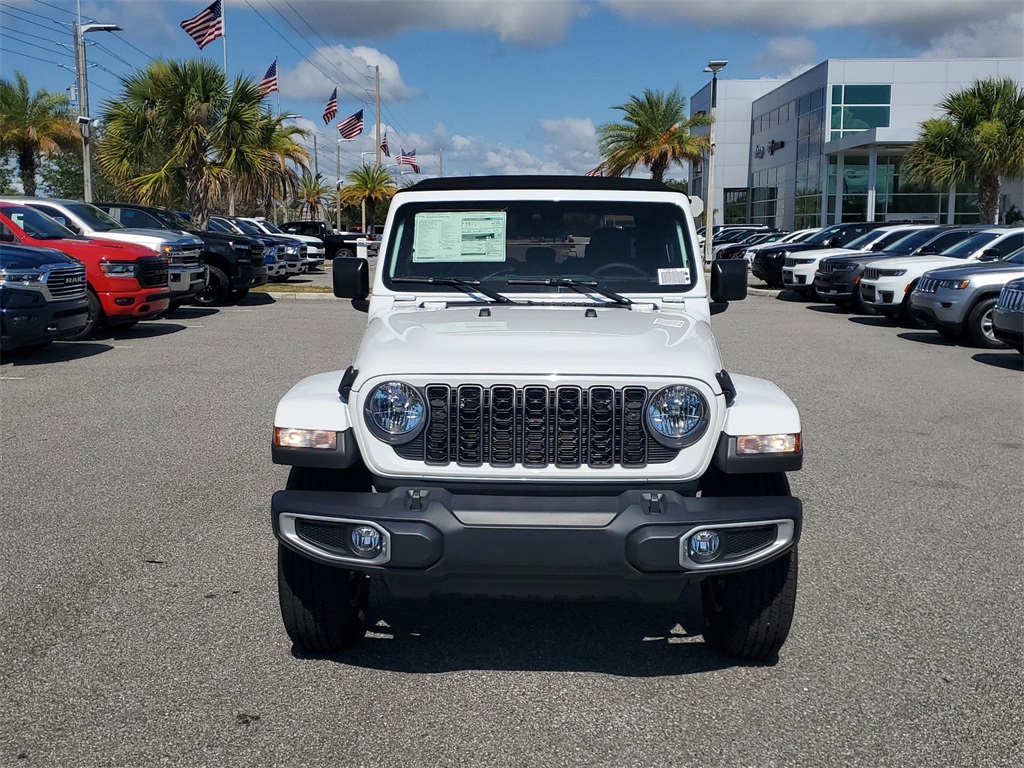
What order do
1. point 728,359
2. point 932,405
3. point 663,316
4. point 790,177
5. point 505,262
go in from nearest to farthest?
point 663,316, point 505,262, point 932,405, point 728,359, point 790,177

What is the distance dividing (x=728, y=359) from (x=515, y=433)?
9.85 meters

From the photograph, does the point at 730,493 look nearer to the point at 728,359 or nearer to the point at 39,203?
the point at 728,359

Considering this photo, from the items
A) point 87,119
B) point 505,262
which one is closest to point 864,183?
point 87,119

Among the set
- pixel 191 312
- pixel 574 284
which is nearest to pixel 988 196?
pixel 191 312

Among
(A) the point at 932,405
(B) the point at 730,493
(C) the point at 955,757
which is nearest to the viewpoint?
(C) the point at 955,757

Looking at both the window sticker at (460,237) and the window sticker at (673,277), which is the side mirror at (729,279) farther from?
the window sticker at (460,237)

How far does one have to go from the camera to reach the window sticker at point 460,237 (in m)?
4.96

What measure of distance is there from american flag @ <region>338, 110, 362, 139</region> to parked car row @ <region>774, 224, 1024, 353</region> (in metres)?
22.4

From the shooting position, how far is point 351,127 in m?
41.2

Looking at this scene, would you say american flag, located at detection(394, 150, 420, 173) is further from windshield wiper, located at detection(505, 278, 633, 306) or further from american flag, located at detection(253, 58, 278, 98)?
windshield wiper, located at detection(505, 278, 633, 306)

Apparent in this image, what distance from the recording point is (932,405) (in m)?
9.87

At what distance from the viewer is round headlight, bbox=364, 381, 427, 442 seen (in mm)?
3602

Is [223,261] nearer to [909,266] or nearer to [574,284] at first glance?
[909,266]

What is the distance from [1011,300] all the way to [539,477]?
34.1 feet
